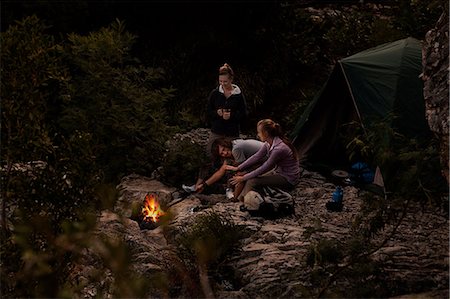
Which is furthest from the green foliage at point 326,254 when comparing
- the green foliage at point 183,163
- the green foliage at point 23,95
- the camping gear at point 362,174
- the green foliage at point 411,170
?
the green foliage at point 183,163

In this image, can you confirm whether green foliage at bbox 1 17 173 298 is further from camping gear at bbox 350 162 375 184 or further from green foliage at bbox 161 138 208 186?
camping gear at bbox 350 162 375 184

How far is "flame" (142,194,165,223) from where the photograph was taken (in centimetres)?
757

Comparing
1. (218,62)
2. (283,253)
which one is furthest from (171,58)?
(283,253)

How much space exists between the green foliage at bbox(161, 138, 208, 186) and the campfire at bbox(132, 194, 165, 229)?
3.17 ft

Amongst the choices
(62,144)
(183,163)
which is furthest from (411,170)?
(183,163)

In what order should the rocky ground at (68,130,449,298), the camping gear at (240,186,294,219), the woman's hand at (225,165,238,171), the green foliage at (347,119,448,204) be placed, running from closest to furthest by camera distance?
the green foliage at (347,119,448,204) < the rocky ground at (68,130,449,298) < the camping gear at (240,186,294,219) < the woman's hand at (225,165,238,171)

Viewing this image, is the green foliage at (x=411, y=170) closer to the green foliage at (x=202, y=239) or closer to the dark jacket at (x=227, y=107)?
the green foliage at (x=202, y=239)

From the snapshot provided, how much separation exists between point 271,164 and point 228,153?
3.24ft

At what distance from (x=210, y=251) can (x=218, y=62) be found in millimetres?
11213

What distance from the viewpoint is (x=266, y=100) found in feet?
42.1

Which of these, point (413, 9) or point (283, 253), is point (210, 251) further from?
point (413, 9)

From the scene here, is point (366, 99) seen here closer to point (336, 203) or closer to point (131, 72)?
point (336, 203)

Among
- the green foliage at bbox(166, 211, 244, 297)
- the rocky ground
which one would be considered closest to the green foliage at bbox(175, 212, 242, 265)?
the green foliage at bbox(166, 211, 244, 297)

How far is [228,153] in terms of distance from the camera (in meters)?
8.59
